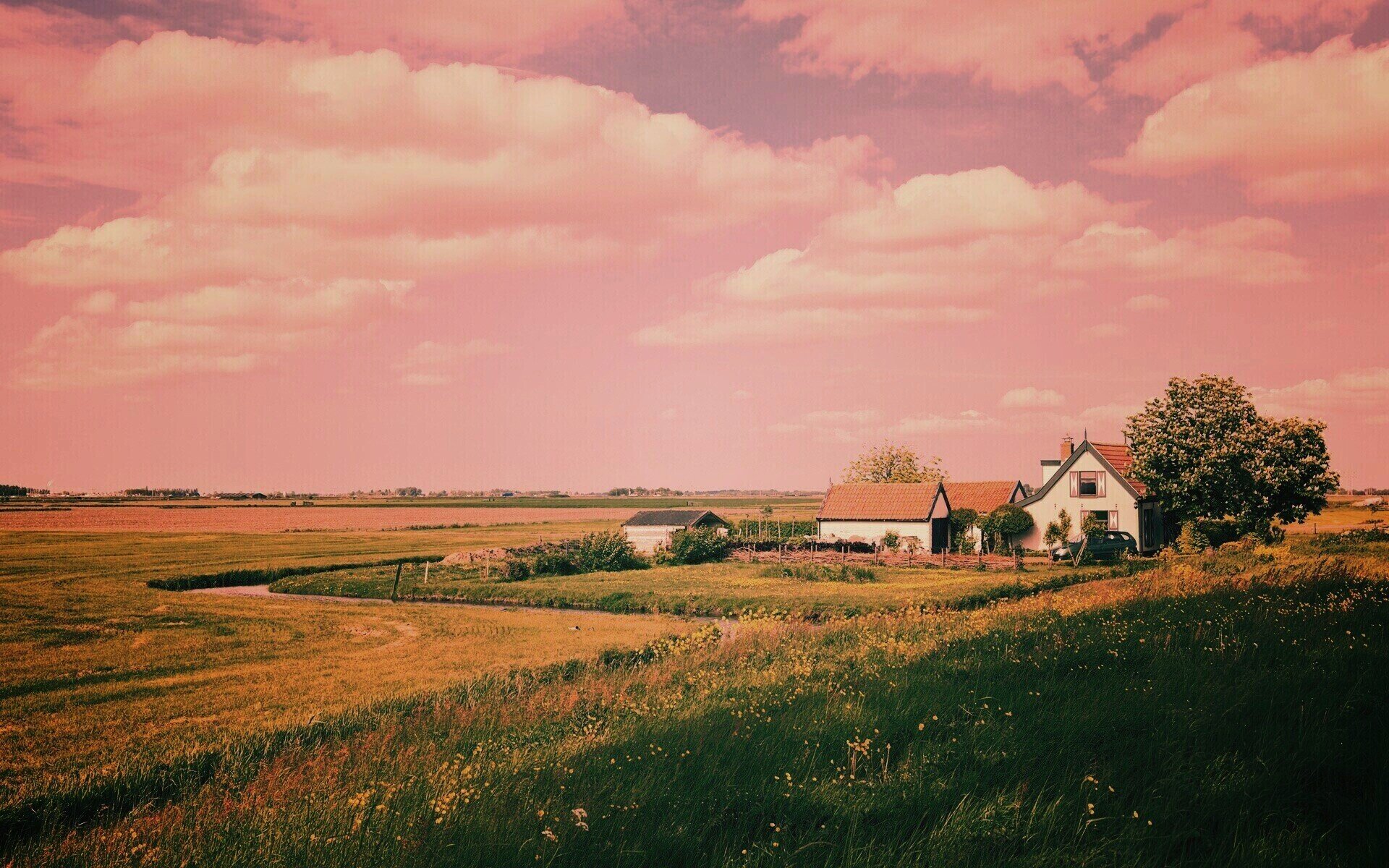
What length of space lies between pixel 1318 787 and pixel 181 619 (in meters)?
38.7

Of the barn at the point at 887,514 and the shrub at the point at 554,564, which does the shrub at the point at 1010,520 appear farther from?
the shrub at the point at 554,564

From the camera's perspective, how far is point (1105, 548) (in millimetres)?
49594

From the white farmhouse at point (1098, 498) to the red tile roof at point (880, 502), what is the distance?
27.3 feet

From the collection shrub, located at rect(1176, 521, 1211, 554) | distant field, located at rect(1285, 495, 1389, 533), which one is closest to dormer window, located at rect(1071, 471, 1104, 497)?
shrub, located at rect(1176, 521, 1211, 554)

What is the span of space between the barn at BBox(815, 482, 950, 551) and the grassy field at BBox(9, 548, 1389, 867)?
43.9 meters

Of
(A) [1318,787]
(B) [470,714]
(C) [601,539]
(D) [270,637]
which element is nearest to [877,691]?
(A) [1318,787]

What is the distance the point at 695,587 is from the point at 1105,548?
28699 mm

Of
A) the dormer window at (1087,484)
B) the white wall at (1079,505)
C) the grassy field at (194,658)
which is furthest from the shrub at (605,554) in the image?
the dormer window at (1087,484)

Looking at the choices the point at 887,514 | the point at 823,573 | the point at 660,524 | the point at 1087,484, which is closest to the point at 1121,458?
the point at 1087,484

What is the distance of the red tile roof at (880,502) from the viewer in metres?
57.4

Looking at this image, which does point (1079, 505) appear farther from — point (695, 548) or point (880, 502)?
point (695, 548)

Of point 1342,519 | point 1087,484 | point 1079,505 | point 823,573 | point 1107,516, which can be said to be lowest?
point 823,573

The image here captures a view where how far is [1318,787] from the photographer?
6500 millimetres

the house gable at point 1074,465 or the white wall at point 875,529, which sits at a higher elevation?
the house gable at point 1074,465
